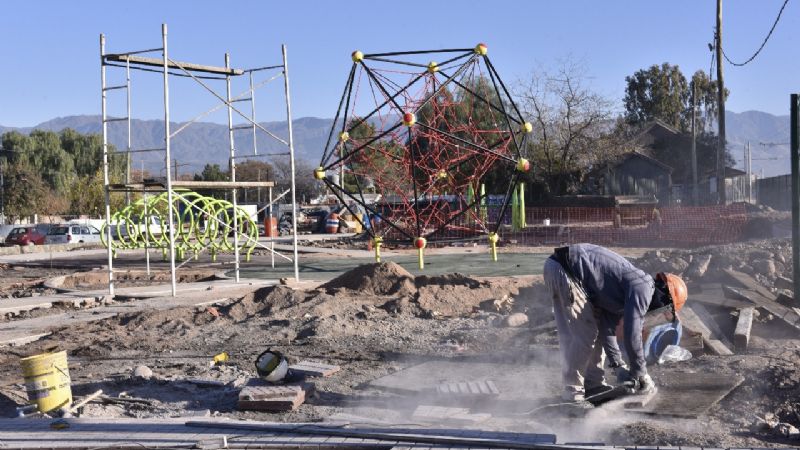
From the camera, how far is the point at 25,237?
44312 mm

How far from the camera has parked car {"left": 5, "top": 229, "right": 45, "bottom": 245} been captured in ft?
145

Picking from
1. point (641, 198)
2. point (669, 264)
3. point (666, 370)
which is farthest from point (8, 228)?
point (666, 370)

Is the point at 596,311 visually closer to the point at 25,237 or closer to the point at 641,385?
the point at 641,385

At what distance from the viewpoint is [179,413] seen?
7762mm

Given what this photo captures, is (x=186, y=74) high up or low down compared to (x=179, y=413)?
up

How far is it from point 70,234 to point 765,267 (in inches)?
1484

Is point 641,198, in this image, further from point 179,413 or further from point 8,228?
point 179,413

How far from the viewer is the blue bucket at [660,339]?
856 centimetres

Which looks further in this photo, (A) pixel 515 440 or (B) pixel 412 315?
(B) pixel 412 315

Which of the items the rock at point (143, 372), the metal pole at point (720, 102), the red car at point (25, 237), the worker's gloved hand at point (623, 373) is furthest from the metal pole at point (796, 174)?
the red car at point (25, 237)

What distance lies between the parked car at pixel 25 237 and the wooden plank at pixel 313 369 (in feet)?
128

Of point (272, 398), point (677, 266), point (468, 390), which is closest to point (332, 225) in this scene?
point (677, 266)

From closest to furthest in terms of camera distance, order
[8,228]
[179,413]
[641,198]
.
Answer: [179,413] < [641,198] < [8,228]

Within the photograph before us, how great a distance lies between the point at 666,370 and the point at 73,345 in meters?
8.28
